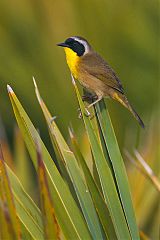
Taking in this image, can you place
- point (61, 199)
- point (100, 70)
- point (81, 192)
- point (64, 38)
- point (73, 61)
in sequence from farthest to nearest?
1. point (64, 38)
2. point (73, 61)
3. point (100, 70)
4. point (81, 192)
5. point (61, 199)

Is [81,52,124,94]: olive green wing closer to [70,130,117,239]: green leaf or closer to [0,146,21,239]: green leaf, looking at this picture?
[70,130,117,239]: green leaf

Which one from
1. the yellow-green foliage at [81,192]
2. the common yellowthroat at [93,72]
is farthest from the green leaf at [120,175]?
the common yellowthroat at [93,72]

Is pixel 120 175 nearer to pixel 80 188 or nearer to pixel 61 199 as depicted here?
pixel 80 188

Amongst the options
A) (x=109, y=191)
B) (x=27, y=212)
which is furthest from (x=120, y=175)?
(x=27, y=212)

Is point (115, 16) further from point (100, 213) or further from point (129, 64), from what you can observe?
point (100, 213)

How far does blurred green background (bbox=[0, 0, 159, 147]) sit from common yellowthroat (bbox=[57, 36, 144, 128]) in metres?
1.55

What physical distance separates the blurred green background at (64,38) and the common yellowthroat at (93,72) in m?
1.55

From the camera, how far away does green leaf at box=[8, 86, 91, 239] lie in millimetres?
2287

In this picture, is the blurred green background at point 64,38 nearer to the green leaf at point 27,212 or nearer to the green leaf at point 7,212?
the green leaf at point 27,212

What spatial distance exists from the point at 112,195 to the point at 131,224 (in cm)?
14

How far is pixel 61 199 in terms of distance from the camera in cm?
231

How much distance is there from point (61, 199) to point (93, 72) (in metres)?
1.78

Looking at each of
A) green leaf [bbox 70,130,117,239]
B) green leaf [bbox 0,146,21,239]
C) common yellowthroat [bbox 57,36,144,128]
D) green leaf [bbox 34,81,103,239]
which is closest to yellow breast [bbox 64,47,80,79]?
common yellowthroat [bbox 57,36,144,128]

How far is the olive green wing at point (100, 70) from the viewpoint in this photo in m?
3.83
